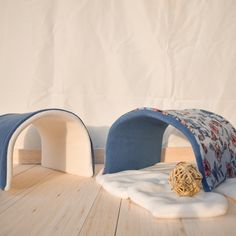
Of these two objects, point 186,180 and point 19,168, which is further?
point 19,168

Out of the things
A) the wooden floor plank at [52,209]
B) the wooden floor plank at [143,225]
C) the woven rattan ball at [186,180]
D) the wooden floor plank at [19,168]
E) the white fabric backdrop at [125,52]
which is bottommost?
the wooden floor plank at [19,168]

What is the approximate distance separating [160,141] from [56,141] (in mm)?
594

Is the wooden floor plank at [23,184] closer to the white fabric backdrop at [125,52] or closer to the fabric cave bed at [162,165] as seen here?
the fabric cave bed at [162,165]

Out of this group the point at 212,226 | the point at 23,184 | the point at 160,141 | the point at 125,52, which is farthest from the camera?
the point at 125,52

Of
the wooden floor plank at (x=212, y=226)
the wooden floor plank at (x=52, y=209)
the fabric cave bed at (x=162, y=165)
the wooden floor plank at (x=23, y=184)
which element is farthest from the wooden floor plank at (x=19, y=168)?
the wooden floor plank at (x=212, y=226)

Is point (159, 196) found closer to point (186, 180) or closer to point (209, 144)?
point (186, 180)

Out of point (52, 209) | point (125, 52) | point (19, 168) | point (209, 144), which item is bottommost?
point (19, 168)

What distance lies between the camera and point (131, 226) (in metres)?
0.78

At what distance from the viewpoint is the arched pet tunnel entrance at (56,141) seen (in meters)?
1.08

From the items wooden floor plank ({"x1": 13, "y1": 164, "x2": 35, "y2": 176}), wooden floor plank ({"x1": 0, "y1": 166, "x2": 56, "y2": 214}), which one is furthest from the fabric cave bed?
wooden floor plank ({"x1": 13, "y1": 164, "x2": 35, "y2": 176})

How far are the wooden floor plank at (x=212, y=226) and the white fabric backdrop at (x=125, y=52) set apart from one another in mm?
1020

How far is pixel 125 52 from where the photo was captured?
5.83 ft

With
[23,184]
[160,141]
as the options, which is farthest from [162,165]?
[23,184]

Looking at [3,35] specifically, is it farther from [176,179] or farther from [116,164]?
[176,179]
